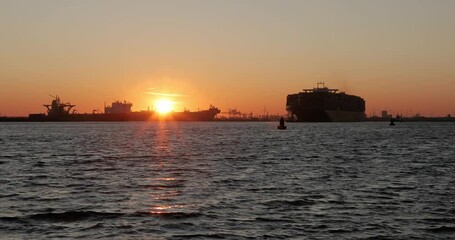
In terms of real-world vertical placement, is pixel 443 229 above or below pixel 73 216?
below

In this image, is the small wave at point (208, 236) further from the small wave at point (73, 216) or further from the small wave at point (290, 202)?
the small wave at point (290, 202)

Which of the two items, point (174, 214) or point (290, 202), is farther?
point (290, 202)

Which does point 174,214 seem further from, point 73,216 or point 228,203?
point 73,216

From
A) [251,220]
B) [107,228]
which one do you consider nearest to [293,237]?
[251,220]

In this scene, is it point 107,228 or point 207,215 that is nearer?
point 107,228

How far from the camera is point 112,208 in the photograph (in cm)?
2323

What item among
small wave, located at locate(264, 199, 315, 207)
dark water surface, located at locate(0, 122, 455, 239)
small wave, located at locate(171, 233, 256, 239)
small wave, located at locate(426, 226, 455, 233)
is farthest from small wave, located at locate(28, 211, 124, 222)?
small wave, located at locate(426, 226, 455, 233)

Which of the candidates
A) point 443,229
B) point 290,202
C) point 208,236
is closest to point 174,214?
point 208,236

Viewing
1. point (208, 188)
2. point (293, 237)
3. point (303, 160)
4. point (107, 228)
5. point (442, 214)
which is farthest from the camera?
point (303, 160)

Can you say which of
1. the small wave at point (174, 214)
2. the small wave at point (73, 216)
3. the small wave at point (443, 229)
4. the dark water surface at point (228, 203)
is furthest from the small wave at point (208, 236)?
the small wave at point (443, 229)

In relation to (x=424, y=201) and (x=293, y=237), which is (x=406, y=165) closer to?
(x=424, y=201)

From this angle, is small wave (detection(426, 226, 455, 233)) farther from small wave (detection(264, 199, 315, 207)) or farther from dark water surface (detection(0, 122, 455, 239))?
small wave (detection(264, 199, 315, 207))

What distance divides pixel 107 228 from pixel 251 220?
4.99 metres

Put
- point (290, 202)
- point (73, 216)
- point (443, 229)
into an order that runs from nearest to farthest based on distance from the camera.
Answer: point (443, 229)
point (73, 216)
point (290, 202)
